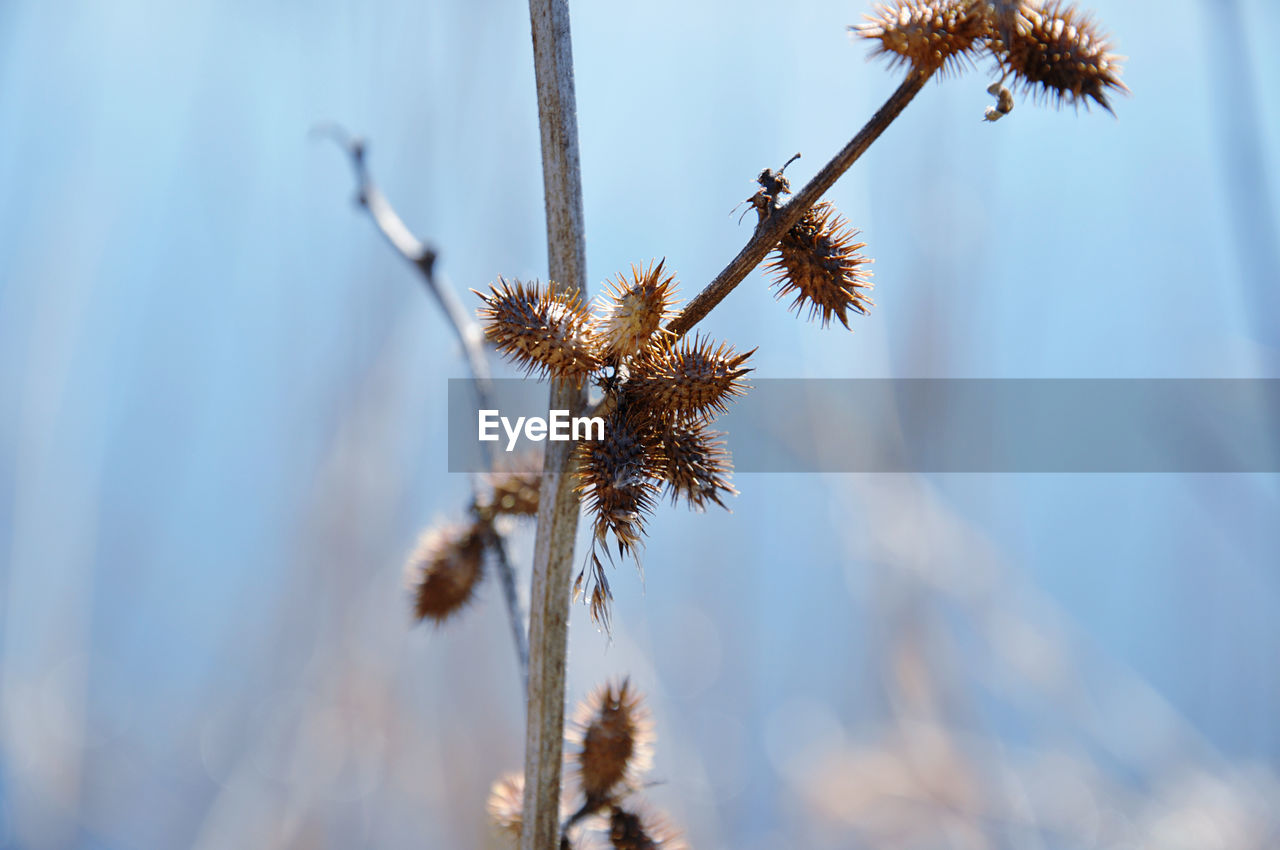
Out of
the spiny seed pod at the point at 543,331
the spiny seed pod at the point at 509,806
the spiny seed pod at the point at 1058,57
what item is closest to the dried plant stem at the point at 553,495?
the spiny seed pod at the point at 543,331

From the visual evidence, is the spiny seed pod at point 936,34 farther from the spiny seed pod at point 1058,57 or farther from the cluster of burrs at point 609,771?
the cluster of burrs at point 609,771

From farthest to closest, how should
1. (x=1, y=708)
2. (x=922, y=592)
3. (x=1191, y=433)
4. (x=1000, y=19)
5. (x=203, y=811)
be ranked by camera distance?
(x=203, y=811)
(x=1, y=708)
(x=922, y=592)
(x=1191, y=433)
(x=1000, y=19)

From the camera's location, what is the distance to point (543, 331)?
22.5 inches

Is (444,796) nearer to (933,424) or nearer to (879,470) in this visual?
(879,470)

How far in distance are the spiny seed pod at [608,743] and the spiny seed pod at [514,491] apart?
0.23 meters

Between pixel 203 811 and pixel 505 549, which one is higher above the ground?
pixel 505 549

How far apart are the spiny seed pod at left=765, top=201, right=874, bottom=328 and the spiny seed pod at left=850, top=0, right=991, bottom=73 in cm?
11

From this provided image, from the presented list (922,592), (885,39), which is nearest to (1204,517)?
(922,592)

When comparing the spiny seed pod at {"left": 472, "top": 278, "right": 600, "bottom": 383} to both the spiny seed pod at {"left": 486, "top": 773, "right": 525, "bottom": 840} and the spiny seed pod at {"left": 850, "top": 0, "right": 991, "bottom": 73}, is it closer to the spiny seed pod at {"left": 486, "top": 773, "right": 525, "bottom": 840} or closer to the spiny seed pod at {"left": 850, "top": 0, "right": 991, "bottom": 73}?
the spiny seed pod at {"left": 850, "top": 0, "right": 991, "bottom": 73}

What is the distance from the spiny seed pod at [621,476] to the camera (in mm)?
535

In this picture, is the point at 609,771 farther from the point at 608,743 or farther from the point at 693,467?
the point at 693,467

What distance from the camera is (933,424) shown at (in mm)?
2129

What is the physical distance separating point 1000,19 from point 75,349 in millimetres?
2387

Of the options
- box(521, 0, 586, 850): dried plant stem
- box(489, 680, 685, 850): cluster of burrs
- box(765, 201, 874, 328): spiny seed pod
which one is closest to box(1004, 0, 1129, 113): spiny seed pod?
box(765, 201, 874, 328): spiny seed pod
